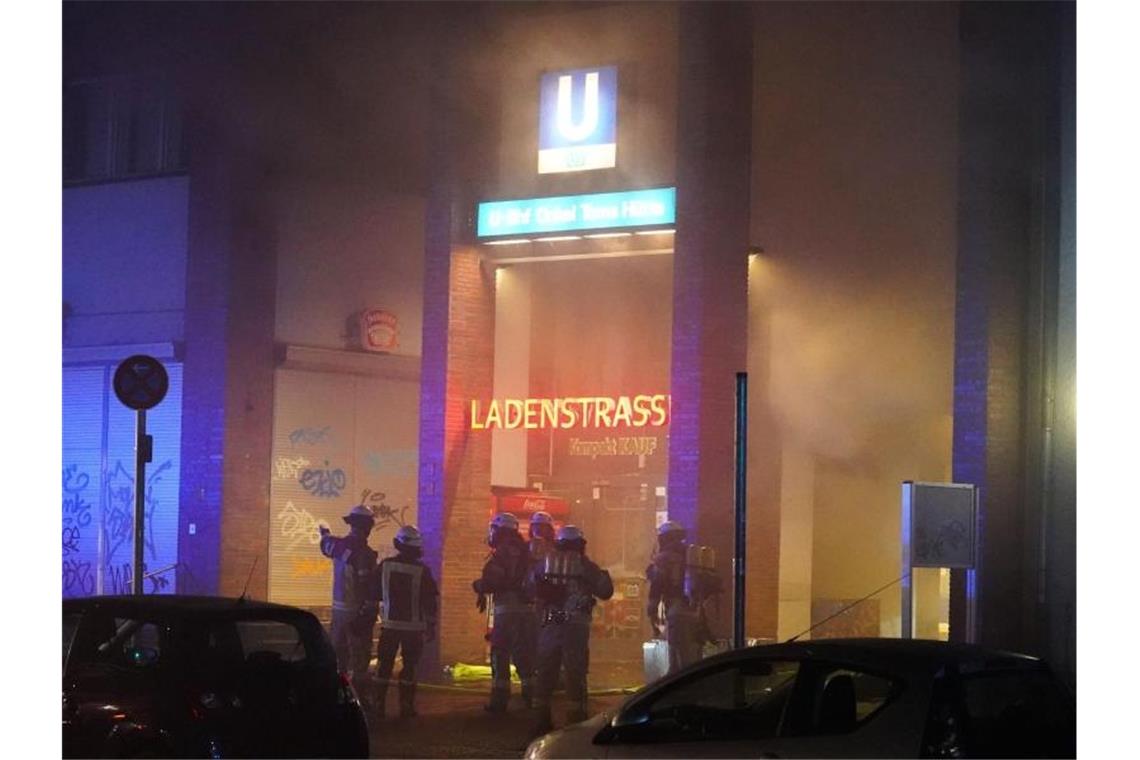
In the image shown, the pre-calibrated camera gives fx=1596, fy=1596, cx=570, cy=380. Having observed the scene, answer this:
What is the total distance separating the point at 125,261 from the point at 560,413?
5.44 m

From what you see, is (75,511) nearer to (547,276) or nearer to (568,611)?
(547,276)

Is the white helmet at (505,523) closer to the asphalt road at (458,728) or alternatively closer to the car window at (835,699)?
the asphalt road at (458,728)

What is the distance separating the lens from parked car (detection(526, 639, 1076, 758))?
6105 millimetres

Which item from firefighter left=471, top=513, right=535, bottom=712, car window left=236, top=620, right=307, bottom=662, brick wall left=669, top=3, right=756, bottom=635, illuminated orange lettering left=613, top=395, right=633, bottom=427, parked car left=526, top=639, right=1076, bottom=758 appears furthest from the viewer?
illuminated orange lettering left=613, top=395, right=633, bottom=427

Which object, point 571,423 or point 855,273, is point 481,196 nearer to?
point 571,423

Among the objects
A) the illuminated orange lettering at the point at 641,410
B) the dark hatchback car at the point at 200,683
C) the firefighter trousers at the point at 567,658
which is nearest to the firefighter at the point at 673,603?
the firefighter trousers at the point at 567,658

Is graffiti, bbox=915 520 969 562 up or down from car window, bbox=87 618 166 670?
up

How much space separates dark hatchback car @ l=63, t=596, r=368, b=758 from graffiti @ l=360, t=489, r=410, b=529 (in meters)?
8.71

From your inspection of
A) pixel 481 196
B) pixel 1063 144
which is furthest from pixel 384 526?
pixel 1063 144

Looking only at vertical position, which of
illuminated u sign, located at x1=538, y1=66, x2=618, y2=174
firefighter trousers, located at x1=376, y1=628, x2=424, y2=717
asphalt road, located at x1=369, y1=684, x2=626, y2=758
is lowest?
asphalt road, located at x1=369, y1=684, x2=626, y2=758

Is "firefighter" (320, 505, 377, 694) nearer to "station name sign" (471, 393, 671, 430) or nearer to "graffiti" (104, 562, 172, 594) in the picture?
"station name sign" (471, 393, 671, 430)

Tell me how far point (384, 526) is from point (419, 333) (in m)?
2.19

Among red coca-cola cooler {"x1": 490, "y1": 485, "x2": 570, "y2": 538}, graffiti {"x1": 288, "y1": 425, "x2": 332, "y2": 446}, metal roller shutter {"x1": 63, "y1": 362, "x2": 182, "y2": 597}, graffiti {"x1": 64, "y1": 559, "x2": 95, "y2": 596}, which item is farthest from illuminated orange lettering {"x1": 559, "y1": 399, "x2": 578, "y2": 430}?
graffiti {"x1": 64, "y1": 559, "x2": 95, "y2": 596}

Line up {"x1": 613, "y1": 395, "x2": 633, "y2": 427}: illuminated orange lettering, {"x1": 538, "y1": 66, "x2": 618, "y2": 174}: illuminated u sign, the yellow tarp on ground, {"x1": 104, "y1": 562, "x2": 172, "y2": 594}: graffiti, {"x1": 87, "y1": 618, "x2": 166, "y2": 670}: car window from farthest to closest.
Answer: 1. {"x1": 104, "y1": 562, "x2": 172, "y2": 594}: graffiti
2. {"x1": 613, "y1": 395, "x2": 633, "y2": 427}: illuminated orange lettering
3. the yellow tarp on ground
4. {"x1": 538, "y1": 66, "x2": 618, "y2": 174}: illuminated u sign
5. {"x1": 87, "y1": 618, "x2": 166, "y2": 670}: car window
